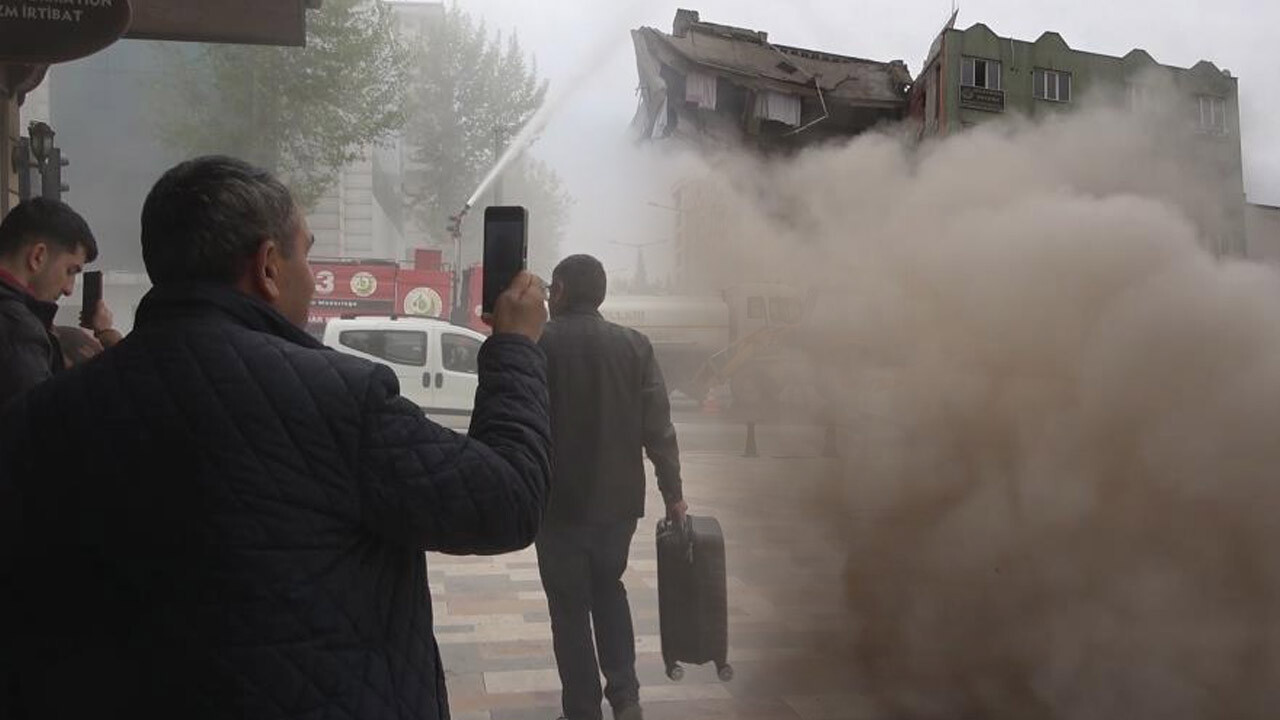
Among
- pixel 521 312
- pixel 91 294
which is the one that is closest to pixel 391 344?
pixel 91 294

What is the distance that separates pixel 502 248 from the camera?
5.50ft

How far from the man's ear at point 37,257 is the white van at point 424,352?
9498 millimetres

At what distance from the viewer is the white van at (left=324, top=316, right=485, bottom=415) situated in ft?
39.9

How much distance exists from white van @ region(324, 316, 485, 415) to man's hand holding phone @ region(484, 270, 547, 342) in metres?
10.6

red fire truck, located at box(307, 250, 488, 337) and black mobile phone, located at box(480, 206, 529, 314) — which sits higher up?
red fire truck, located at box(307, 250, 488, 337)

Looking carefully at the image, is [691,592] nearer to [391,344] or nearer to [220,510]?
[220,510]

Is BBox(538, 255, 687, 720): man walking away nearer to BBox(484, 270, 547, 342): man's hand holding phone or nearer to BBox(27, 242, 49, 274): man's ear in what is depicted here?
BBox(27, 242, 49, 274): man's ear

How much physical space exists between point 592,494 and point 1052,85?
2.50 metres

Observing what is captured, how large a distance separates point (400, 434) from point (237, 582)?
243mm

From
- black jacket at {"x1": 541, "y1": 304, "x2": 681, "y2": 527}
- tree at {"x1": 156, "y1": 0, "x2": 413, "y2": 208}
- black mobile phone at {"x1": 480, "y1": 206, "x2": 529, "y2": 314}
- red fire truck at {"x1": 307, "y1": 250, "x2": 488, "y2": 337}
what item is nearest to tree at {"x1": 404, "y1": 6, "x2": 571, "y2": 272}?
tree at {"x1": 156, "y1": 0, "x2": 413, "y2": 208}

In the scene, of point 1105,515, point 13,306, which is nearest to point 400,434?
point 13,306

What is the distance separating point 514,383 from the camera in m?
1.42

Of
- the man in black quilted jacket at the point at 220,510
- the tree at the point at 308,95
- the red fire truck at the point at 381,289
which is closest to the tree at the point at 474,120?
the tree at the point at 308,95

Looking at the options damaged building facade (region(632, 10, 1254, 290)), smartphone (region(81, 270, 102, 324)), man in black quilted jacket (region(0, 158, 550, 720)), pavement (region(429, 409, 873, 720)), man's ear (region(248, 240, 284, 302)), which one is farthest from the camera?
damaged building facade (region(632, 10, 1254, 290))
